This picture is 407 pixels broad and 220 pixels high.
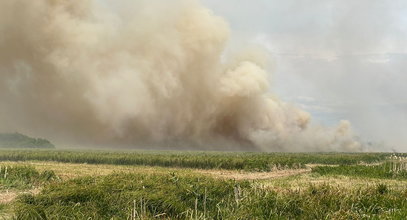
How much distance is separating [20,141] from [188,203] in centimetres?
18321

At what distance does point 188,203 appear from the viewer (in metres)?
14.1

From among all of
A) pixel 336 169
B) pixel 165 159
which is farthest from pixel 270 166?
pixel 165 159

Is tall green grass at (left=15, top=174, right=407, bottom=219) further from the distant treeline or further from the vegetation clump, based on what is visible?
the distant treeline

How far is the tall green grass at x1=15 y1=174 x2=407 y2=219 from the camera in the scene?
12.0 metres

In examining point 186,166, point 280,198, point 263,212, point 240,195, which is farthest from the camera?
point 186,166

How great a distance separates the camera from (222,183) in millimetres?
16828

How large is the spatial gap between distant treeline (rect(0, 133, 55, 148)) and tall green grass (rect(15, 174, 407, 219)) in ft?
566

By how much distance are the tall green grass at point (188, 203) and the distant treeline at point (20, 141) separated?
566 ft

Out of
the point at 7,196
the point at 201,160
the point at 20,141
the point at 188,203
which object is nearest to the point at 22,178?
the point at 7,196

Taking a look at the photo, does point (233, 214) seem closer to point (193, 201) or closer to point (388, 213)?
point (193, 201)

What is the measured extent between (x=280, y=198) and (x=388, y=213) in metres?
3.30

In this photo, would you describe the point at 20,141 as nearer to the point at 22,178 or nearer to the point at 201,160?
the point at 201,160

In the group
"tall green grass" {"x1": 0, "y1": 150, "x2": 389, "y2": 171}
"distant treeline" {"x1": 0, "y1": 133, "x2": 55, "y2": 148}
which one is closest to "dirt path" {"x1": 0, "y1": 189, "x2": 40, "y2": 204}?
"tall green grass" {"x1": 0, "y1": 150, "x2": 389, "y2": 171}

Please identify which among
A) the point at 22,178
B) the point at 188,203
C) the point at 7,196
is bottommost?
the point at 7,196
